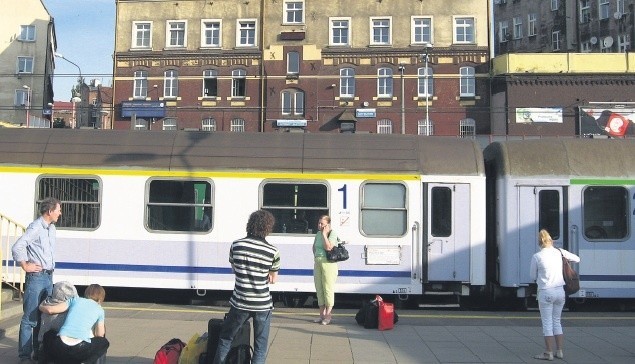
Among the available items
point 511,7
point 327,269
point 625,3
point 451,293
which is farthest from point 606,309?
point 511,7

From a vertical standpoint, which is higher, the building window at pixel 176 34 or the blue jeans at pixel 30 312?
the building window at pixel 176 34

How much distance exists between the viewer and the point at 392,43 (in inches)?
1852

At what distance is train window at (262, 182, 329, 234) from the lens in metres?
12.6

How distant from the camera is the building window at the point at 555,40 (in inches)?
2322

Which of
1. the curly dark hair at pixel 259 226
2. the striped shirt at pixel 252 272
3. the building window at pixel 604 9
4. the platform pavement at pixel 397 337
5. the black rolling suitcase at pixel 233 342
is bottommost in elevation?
the platform pavement at pixel 397 337

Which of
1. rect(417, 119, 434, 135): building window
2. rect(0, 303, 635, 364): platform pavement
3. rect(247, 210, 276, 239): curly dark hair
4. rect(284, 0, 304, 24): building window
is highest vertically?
rect(284, 0, 304, 24): building window

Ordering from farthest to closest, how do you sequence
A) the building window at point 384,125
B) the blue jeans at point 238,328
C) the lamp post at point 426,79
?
the building window at point 384,125
the lamp post at point 426,79
the blue jeans at point 238,328

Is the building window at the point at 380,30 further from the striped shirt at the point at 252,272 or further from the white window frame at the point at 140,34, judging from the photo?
the striped shirt at the point at 252,272

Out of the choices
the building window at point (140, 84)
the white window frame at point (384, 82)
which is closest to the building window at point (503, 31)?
the white window frame at point (384, 82)

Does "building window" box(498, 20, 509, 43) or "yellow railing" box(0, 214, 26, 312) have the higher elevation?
"building window" box(498, 20, 509, 43)

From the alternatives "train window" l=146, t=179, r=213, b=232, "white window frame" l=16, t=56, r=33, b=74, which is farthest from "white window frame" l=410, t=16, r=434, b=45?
"train window" l=146, t=179, r=213, b=232

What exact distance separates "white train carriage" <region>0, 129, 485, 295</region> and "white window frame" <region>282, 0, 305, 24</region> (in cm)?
3681

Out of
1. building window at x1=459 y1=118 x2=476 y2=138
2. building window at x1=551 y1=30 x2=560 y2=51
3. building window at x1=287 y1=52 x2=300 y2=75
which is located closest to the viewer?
building window at x1=459 y1=118 x2=476 y2=138

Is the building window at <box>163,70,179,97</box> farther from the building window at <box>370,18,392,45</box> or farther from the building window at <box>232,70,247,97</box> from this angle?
the building window at <box>370,18,392,45</box>
